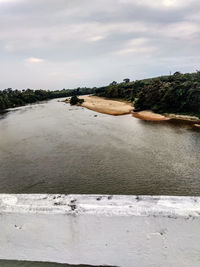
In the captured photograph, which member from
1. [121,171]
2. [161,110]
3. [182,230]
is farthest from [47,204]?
[161,110]

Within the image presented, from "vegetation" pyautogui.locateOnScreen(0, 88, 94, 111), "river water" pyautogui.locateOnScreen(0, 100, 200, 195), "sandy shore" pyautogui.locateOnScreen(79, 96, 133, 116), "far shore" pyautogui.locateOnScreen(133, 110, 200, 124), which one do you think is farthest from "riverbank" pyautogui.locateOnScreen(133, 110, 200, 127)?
"vegetation" pyautogui.locateOnScreen(0, 88, 94, 111)

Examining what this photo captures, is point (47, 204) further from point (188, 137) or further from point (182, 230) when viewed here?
point (188, 137)

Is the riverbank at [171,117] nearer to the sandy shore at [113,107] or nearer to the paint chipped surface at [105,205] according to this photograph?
the sandy shore at [113,107]

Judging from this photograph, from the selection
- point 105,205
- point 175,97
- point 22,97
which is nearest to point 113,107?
point 175,97

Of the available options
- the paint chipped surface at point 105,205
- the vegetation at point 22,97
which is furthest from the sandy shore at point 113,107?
the paint chipped surface at point 105,205

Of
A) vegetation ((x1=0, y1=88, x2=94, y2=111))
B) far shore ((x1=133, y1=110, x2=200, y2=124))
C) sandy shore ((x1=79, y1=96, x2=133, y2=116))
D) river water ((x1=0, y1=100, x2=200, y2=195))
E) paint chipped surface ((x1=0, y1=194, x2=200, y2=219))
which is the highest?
vegetation ((x1=0, y1=88, x2=94, y2=111))

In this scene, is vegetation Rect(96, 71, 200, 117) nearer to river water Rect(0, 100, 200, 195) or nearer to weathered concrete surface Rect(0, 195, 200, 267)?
river water Rect(0, 100, 200, 195)
